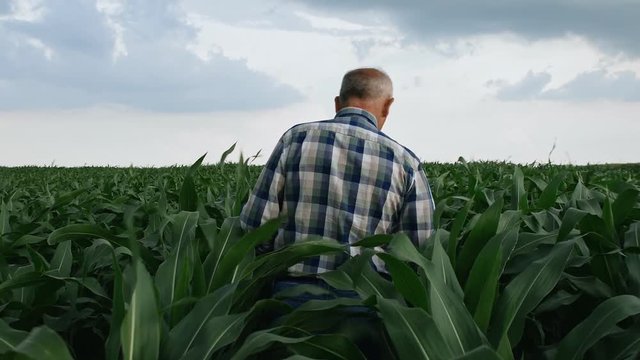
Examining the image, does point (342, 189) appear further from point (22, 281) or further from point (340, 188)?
point (22, 281)

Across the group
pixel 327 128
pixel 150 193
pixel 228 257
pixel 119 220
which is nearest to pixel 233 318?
pixel 228 257

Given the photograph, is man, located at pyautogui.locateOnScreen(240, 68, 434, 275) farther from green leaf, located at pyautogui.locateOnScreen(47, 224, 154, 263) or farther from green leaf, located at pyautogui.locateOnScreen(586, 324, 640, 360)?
green leaf, located at pyautogui.locateOnScreen(586, 324, 640, 360)

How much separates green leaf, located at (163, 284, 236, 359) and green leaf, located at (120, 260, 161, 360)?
12 cm

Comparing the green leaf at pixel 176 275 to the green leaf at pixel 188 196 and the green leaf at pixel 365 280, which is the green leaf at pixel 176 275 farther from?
the green leaf at pixel 188 196

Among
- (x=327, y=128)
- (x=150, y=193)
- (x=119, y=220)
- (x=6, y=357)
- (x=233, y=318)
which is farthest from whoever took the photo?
(x=150, y=193)

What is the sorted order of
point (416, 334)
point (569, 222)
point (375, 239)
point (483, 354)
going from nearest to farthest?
point (483, 354), point (416, 334), point (375, 239), point (569, 222)

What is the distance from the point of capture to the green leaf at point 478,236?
8.99 feet

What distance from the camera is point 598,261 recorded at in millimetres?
3002

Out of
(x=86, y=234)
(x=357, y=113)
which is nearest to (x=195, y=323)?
(x=86, y=234)

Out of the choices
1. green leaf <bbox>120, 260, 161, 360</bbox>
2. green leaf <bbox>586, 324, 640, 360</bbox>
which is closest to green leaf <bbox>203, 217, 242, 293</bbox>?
green leaf <bbox>120, 260, 161, 360</bbox>

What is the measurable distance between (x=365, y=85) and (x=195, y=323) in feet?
5.26

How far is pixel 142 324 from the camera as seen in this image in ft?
6.30

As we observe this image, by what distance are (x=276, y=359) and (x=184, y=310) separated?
34 cm

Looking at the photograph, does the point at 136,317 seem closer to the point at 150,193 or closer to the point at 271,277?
the point at 271,277
